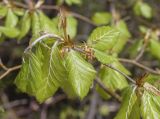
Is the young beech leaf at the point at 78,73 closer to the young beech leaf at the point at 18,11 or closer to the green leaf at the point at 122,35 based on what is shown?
the young beech leaf at the point at 18,11

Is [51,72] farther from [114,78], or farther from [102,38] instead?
[114,78]

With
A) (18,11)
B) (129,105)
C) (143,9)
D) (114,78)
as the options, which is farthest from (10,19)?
(143,9)

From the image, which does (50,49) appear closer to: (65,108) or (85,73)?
(85,73)

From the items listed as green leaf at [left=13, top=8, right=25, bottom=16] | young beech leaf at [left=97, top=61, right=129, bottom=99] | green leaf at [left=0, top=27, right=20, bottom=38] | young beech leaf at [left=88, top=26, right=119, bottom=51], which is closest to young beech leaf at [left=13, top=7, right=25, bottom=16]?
green leaf at [left=13, top=8, right=25, bottom=16]

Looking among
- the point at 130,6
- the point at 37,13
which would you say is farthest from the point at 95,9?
the point at 37,13

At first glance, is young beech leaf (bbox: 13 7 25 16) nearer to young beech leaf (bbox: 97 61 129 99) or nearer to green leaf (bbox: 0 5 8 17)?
green leaf (bbox: 0 5 8 17)

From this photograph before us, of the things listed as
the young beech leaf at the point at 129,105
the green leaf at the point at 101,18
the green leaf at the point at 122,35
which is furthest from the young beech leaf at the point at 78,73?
the green leaf at the point at 101,18
